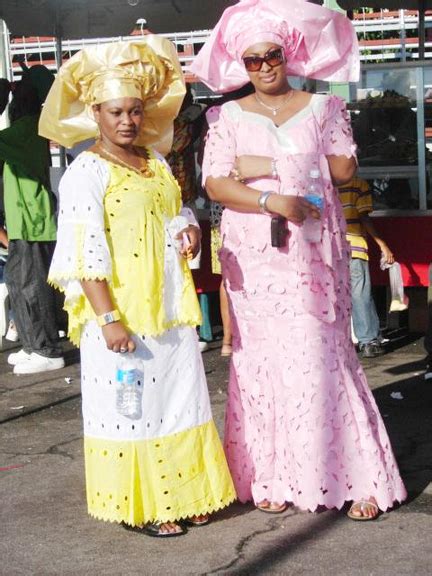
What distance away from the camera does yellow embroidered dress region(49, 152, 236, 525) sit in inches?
203

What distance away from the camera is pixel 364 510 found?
5.48 metres

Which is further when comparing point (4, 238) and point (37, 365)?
point (4, 238)

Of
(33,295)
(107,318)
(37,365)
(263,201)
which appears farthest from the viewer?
(33,295)

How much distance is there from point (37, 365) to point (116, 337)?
4423 mm

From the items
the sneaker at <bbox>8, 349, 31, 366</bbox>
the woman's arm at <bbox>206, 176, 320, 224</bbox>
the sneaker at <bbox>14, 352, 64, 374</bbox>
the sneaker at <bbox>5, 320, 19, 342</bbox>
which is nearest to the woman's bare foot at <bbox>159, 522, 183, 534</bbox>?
the woman's arm at <bbox>206, 176, 320, 224</bbox>

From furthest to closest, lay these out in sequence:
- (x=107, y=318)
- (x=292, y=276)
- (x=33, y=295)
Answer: (x=33, y=295), (x=292, y=276), (x=107, y=318)

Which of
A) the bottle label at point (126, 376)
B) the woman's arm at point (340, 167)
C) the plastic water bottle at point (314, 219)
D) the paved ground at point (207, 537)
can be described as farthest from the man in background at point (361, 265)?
the bottle label at point (126, 376)

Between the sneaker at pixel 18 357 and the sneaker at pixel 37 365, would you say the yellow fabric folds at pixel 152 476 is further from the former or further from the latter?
the sneaker at pixel 18 357

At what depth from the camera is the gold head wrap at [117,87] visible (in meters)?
5.22

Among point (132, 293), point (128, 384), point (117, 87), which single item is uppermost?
point (117, 87)

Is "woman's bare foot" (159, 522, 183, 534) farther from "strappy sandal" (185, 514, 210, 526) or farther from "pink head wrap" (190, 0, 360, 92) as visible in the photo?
"pink head wrap" (190, 0, 360, 92)

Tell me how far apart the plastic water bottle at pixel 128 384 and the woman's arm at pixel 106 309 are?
0.10 meters

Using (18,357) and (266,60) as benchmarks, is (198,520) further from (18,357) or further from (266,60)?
(18,357)

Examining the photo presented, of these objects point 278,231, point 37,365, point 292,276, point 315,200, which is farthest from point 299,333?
point 37,365
